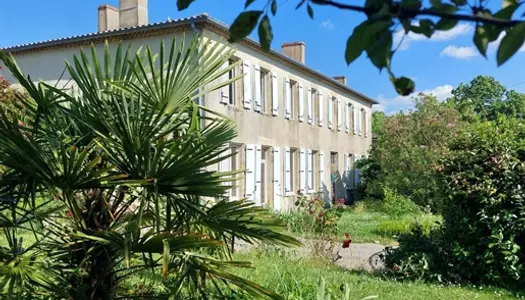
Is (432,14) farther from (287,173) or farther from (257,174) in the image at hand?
(287,173)

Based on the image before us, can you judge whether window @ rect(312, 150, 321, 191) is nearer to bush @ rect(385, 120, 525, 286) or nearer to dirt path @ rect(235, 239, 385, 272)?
dirt path @ rect(235, 239, 385, 272)

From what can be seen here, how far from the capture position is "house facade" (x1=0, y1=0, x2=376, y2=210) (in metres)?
16.7

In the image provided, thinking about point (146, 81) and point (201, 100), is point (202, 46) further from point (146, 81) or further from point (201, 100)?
point (201, 100)

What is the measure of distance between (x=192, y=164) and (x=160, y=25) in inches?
519

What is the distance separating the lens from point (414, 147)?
2336 cm

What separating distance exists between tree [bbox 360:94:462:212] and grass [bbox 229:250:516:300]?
47.8 feet

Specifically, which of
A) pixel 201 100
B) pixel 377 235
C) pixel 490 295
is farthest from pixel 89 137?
pixel 377 235

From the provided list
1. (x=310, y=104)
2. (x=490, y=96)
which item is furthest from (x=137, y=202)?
(x=490, y=96)

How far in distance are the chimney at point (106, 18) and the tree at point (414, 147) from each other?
13019mm

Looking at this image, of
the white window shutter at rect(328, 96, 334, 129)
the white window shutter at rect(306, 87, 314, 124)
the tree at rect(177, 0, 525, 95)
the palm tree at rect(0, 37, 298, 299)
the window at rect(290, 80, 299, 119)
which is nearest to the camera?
the tree at rect(177, 0, 525, 95)

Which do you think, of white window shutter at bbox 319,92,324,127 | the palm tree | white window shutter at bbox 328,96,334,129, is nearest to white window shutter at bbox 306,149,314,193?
white window shutter at bbox 319,92,324,127

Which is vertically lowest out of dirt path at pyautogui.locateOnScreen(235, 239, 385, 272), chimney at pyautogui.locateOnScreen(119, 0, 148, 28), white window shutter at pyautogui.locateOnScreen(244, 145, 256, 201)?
dirt path at pyautogui.locateOnScreen(235, 239, 385, 272)

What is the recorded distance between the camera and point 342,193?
27.9 meters

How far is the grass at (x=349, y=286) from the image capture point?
556 centimetres
